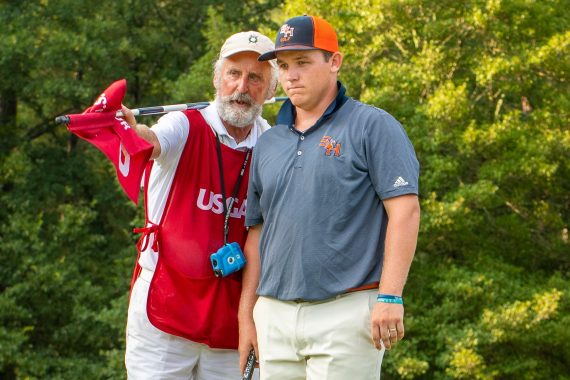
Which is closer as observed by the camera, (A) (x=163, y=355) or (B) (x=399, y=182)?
(B) (x=399, y=182)

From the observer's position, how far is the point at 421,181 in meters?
12.8

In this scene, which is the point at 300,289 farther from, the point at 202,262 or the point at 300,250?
the point at 202,262

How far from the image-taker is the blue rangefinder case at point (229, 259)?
370 cm

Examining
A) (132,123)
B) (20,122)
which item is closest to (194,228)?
(132,123)

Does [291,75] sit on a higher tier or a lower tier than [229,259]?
higher

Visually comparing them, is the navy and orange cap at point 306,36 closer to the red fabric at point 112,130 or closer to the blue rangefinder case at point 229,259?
the red fabric at point 112,130

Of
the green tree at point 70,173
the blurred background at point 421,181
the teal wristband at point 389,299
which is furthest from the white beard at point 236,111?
the green tree at point 70,173

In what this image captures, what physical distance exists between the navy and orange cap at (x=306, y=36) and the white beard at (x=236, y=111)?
17.2 inches

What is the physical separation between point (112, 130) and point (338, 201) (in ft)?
2.55

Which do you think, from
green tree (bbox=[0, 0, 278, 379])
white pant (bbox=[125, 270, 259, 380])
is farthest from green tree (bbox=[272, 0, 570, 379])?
white pant (bbox=[125, 270, 259, 380])

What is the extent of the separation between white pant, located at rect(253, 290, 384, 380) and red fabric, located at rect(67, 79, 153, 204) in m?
0.65

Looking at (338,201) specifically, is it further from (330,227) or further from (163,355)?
(163,355)

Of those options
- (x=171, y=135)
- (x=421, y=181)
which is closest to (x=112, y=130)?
(x=171, y=135)

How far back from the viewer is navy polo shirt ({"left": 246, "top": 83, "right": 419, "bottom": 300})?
326 cm
